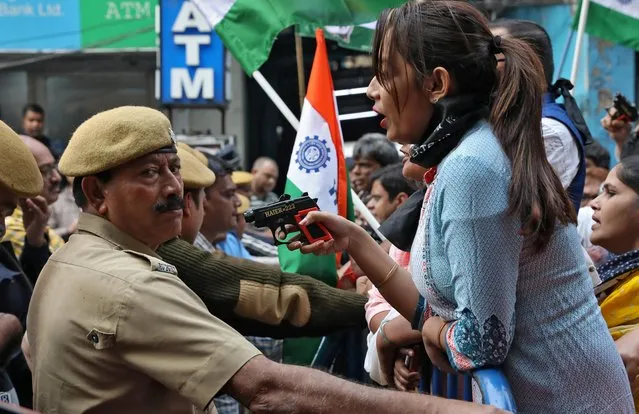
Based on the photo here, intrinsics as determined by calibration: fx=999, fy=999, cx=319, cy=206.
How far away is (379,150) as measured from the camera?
749 centimetres

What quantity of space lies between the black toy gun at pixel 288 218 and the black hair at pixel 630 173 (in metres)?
1.67

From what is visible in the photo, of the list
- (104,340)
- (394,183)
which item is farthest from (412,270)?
(394,183)

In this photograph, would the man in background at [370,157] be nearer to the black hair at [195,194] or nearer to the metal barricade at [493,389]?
the black hair at [195,194]

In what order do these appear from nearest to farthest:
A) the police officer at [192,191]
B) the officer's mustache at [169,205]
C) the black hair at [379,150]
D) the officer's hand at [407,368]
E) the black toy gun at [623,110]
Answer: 1. the officer's mustache at [169,205]
2. the officer's hand at [407,368]
3. the police officer at [192,191]
4. the black toy gun at [623,110]
5. the black hair at [379,150]

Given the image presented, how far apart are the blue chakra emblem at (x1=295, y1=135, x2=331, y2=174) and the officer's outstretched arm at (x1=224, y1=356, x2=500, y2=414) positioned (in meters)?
3.11

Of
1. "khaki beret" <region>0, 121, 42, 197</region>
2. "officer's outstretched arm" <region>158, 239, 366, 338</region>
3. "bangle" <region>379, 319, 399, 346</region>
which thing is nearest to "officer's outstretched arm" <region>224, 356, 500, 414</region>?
"bangle" <region>379, 319, 399, 346</region>

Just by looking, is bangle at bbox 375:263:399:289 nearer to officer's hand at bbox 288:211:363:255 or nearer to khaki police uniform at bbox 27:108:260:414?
officer's hand at bbox 288:211:363:255

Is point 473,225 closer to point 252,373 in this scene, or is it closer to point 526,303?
point 526,303

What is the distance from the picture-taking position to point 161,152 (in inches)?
110

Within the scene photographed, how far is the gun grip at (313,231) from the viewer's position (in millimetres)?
3041

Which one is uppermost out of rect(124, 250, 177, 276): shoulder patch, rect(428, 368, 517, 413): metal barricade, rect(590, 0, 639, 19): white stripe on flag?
rect(590, 0, 639, 19): white stripe on flag

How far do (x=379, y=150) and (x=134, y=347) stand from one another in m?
5.29

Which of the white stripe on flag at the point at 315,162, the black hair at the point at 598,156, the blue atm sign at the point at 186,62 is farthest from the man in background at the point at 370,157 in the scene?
the blue atm sign at the point at 186,62

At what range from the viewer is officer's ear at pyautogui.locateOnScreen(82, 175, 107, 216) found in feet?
9.10
